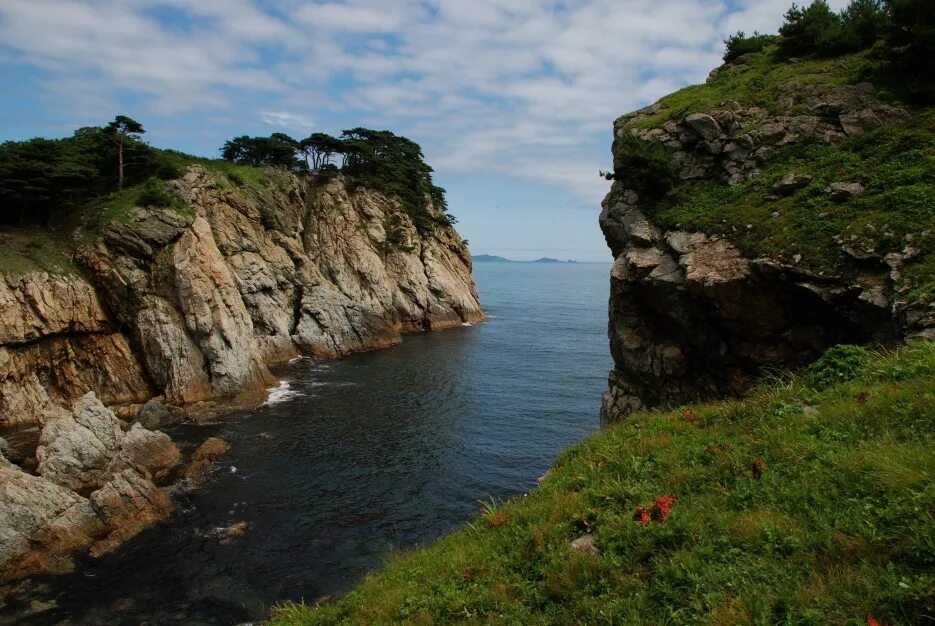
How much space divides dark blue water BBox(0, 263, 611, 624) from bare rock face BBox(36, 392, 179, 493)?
3.46 metres

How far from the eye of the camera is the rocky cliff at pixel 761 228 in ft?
50.8

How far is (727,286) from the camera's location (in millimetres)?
17734

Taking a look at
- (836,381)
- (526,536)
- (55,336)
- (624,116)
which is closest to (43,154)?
(55,336)

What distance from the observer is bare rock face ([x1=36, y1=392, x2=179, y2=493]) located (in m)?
24.6

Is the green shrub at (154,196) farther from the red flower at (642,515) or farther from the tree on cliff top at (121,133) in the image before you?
the red flower at (642,515)

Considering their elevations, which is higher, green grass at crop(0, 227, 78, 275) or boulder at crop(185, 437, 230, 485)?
green grass at crop(0, 227, 78, 275)

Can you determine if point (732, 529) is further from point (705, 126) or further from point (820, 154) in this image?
point (705, 126)

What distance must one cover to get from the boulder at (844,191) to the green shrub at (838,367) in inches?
303

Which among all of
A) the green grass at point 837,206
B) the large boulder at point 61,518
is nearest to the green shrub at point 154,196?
the large boulder at point 61,518

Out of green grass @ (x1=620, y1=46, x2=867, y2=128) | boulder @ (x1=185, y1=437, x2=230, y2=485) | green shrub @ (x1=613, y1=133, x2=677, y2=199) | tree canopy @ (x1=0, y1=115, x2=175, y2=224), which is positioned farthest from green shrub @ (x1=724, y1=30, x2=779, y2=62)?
tree canopy @ (x1=0, y1=115, x2=175, y2=224)

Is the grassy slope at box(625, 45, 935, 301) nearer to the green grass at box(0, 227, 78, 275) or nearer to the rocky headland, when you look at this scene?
the rocky headland

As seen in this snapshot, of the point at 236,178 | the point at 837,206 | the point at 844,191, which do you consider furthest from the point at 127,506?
the point at 236,178

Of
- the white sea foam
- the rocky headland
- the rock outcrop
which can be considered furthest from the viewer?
the white sea foam

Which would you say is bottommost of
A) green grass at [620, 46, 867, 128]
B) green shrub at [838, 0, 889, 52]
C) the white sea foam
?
the white sea foam
